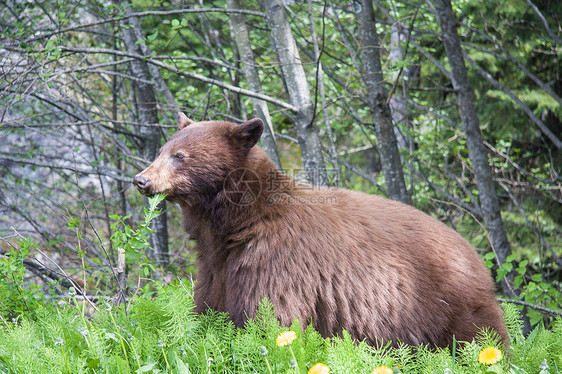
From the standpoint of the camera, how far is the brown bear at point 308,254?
Answer: 3.01m

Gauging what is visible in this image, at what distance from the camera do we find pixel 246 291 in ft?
9.53

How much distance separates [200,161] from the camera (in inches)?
125

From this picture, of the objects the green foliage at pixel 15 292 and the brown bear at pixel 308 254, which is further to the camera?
the green foliage at pixel 15 292

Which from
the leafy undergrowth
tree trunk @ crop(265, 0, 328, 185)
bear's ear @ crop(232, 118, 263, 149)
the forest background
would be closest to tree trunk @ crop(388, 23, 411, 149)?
the forest background

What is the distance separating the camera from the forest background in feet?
15.9

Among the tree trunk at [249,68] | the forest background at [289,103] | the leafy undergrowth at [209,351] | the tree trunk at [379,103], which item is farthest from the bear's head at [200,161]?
the tree trunk at [379,103]

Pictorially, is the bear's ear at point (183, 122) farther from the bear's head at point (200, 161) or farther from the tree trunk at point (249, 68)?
the tree trunk at point (249, 68)

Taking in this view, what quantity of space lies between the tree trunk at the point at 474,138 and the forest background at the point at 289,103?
0.01 meters

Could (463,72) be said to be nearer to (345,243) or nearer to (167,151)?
(345,243)

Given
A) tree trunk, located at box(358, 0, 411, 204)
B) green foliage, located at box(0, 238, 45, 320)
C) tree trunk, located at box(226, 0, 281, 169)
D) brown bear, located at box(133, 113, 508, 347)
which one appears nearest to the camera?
brown bear, located at box(133, 113, 508, 347)

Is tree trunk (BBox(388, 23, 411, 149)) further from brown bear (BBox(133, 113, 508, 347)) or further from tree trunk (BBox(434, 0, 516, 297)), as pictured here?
brown bear (BBox(133, 113, 508, 347))

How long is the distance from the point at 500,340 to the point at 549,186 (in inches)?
207

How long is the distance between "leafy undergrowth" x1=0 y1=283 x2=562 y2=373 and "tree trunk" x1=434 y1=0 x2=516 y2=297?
8.86 feet

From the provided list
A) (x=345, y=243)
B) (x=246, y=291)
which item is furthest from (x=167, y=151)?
(x=345, y=243)
